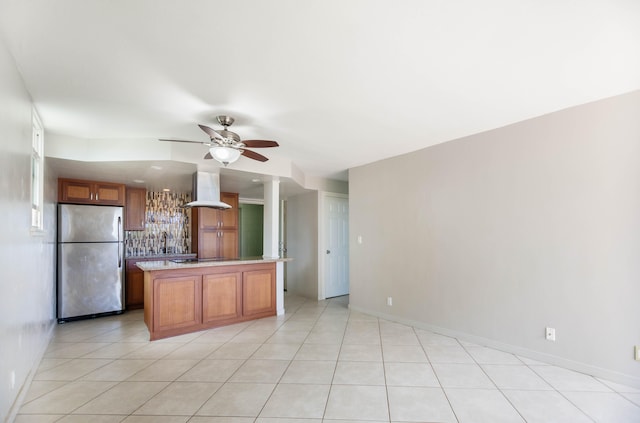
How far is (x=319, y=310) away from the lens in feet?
16.8

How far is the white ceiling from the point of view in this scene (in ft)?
5.39

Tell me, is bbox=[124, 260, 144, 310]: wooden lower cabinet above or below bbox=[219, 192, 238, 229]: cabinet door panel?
below

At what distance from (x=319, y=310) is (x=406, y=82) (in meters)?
3.86

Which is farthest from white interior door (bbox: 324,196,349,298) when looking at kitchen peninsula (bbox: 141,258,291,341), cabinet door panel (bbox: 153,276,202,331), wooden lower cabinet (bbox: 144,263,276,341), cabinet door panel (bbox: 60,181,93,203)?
cabinet door panel (bbox: 60,181,93,203)

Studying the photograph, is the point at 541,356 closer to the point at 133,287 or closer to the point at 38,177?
the point at 38,177

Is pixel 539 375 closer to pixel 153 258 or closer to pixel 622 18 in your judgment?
pixel 622 18

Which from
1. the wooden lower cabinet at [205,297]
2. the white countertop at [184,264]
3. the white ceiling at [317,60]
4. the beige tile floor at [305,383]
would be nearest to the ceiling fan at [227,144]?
the white ceiling at [317,60]

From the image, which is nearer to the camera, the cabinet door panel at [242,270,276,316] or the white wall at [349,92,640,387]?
the white wall at [349,92,640,387]

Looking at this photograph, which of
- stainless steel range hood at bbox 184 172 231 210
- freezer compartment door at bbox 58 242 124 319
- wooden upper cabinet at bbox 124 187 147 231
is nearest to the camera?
stainless steel range hood at bbox 184 172 231 210

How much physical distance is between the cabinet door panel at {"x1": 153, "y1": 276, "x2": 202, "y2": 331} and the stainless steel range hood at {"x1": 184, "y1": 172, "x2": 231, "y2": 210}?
Answer: 1029mm

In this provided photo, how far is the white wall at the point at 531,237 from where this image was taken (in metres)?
2.62

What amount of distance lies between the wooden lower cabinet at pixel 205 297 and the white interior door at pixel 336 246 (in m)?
1.56

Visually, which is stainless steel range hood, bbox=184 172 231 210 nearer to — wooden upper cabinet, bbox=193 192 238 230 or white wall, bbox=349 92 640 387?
wooden upper cabinet, bbox=193 192 238 230

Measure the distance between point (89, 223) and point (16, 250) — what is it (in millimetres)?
2813
